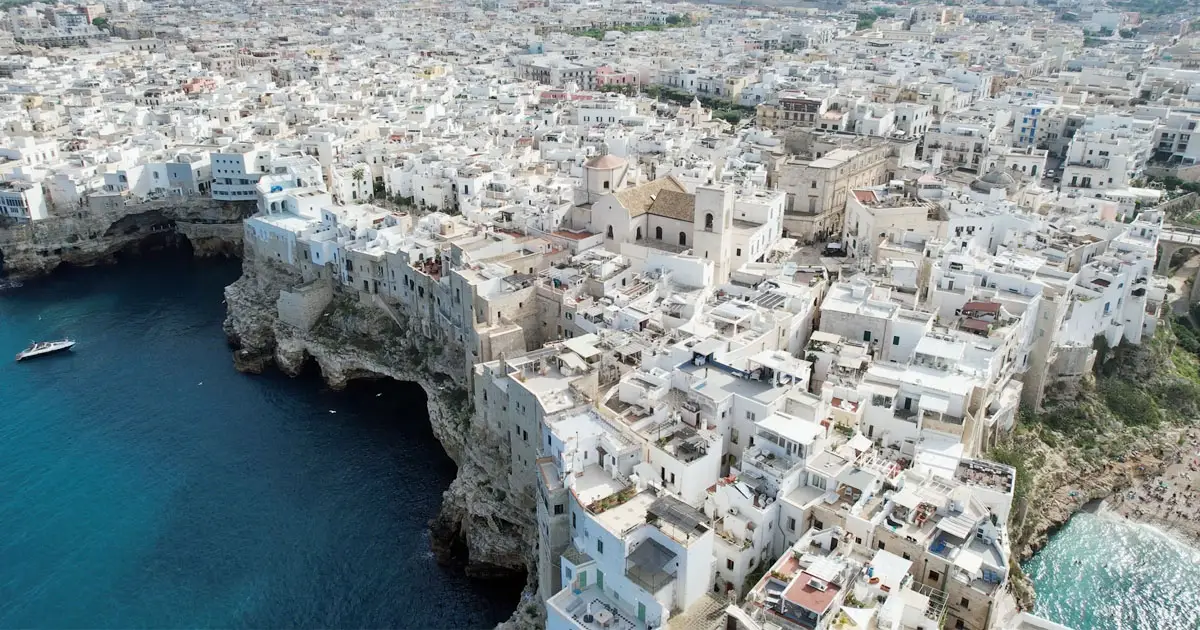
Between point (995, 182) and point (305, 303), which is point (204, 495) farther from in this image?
point (995, 182)

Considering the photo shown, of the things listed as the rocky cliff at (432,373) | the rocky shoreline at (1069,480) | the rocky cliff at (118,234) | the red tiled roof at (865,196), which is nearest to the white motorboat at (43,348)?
the rocky cliff at (432,373)

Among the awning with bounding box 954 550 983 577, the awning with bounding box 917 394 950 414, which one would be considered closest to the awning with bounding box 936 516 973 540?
the awning with bounding box 954 550 983 577

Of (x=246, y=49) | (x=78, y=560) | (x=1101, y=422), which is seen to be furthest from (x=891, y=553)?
(x=246, y=49)

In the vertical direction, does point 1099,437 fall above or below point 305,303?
below

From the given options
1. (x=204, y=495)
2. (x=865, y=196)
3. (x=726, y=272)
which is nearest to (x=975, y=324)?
(x=726, y=272)

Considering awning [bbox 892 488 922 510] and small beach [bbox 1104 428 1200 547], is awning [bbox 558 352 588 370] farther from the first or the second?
small beach [bbox 1104 428 1200 547]

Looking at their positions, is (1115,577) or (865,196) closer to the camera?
(1115,577)
